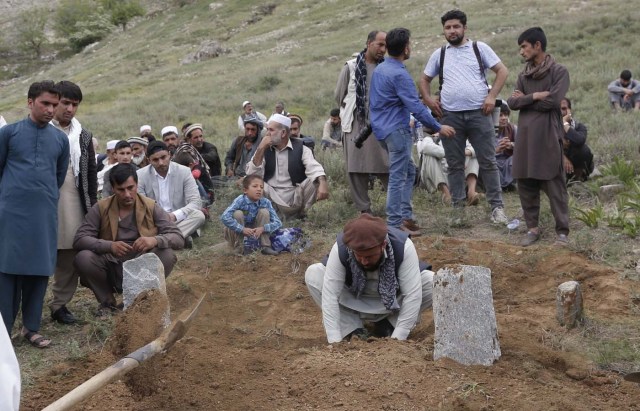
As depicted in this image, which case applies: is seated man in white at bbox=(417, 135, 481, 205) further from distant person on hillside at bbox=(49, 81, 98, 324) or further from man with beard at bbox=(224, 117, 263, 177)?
distant person on hillside at bbox=(49, 81, 98, 324)

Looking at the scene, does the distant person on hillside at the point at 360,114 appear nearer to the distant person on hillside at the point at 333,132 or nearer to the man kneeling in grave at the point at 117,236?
the man kneeling in grave at the point at 117,236

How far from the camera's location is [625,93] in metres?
15.7

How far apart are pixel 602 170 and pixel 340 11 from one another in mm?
33648

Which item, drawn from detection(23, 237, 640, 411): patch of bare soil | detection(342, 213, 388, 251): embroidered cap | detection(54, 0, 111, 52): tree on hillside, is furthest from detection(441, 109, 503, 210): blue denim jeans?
detection(54, 0, 111, 52): tree on hillside

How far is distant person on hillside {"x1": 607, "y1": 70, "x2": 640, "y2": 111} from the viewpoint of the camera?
15.5 m

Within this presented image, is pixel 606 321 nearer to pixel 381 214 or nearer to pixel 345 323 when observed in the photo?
pixel 345 323

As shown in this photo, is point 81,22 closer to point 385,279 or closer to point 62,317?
Answer: point 62,317

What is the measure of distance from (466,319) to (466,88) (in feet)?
12.2

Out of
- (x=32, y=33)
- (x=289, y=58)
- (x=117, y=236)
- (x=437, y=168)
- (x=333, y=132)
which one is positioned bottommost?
(x=289, y=58)

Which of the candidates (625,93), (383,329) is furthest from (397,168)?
(625,93)

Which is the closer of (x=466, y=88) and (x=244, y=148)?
(x=466, y=88)

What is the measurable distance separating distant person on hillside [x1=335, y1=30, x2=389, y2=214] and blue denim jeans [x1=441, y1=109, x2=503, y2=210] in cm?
68

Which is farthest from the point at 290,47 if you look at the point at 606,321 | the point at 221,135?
the point at 606,321

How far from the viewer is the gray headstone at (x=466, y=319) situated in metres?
4.56
